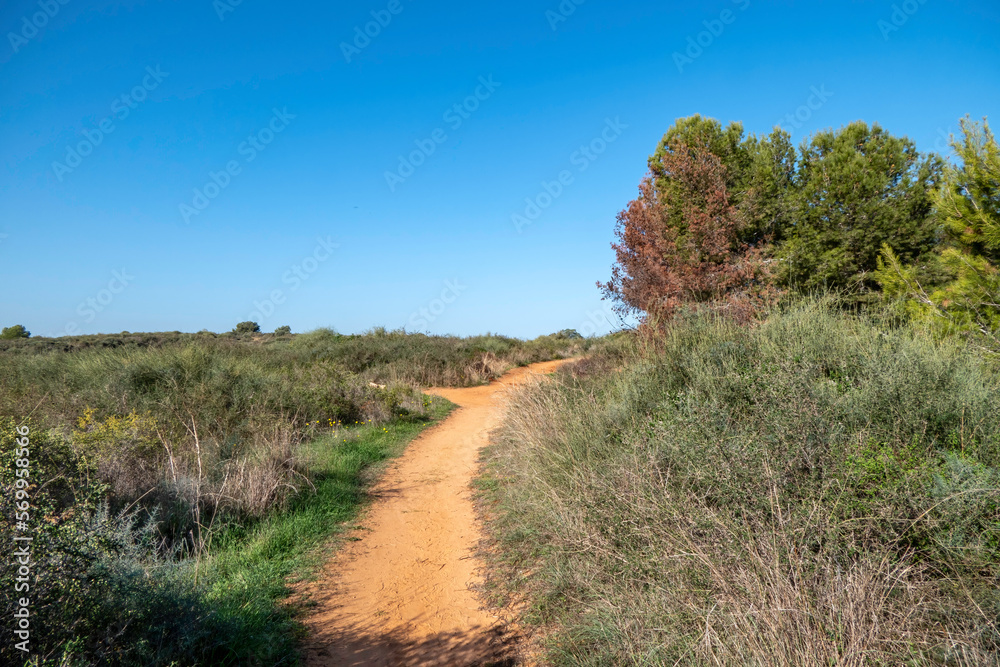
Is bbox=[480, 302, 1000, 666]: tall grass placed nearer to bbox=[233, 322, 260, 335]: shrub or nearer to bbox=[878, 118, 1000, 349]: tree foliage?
bbox=[878, 118, 1000, 349]: tree foliage

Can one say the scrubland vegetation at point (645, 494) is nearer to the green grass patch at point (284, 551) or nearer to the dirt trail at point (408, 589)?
the green grass patch at point (284, 551)

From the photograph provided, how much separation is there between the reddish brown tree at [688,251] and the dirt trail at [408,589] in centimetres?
727

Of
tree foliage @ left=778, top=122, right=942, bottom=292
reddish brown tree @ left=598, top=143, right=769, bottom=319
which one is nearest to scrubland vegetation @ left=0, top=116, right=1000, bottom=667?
reddish brown tree @ left=598, top=143, right=769, bottom=319

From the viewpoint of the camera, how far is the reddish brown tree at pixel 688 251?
11.7m

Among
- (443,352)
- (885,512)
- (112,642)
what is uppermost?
(443,352)

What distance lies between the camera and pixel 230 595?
3506mm

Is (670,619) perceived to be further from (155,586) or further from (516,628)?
(155,586)

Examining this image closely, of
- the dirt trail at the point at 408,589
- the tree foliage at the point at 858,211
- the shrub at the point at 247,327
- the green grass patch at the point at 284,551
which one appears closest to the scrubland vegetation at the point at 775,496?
the dirt trail at the point at 408,589

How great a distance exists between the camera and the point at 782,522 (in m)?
2.38

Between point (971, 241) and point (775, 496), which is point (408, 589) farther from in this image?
point (971, 241)

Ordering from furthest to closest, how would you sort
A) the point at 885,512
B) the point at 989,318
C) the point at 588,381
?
the point at 588,381 < the point at 989,318 < the point at 885,512

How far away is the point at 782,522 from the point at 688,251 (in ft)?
37.6

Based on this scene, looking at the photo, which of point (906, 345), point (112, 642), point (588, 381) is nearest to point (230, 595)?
point (112, 642)

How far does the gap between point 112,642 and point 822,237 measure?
17729mm
